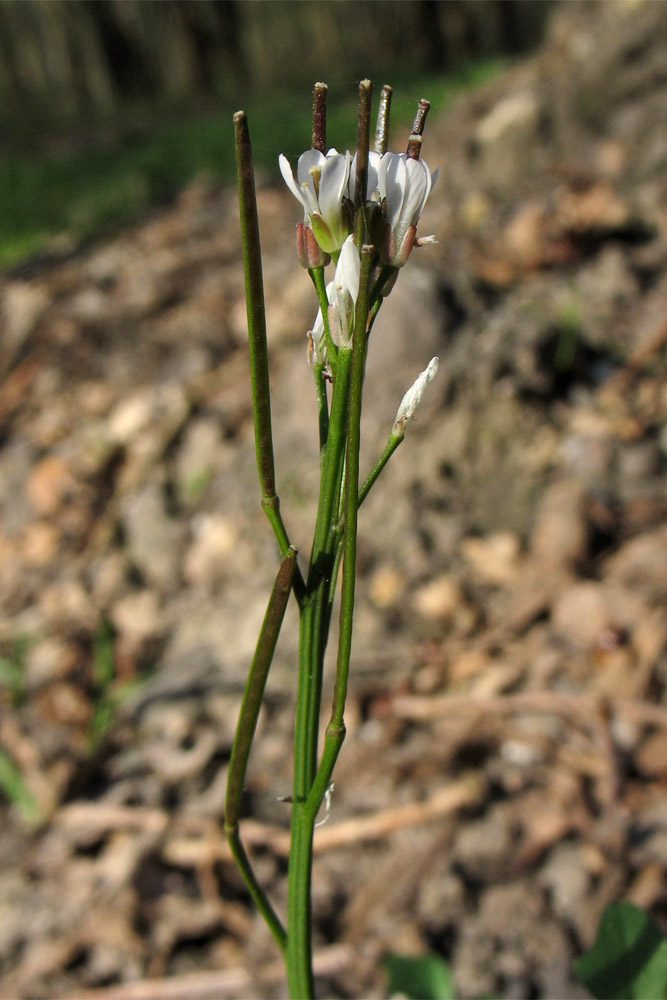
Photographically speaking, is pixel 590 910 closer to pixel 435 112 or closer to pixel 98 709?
pixel 98 709

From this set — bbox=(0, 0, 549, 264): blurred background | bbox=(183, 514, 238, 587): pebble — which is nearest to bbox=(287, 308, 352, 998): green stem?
bbox=(183, 514, 238, 587): pebble

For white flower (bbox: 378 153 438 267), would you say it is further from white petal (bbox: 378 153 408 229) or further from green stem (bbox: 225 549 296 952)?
green stem (bbox: 225 549 296 952)

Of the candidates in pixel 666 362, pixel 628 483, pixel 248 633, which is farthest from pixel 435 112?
pixel 248 633

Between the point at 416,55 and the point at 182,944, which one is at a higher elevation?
the point at 416,55

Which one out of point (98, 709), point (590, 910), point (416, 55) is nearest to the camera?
point (590, 910)

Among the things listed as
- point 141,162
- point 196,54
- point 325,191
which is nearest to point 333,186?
point 325,191

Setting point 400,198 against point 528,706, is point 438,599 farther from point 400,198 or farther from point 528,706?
point 400,198
